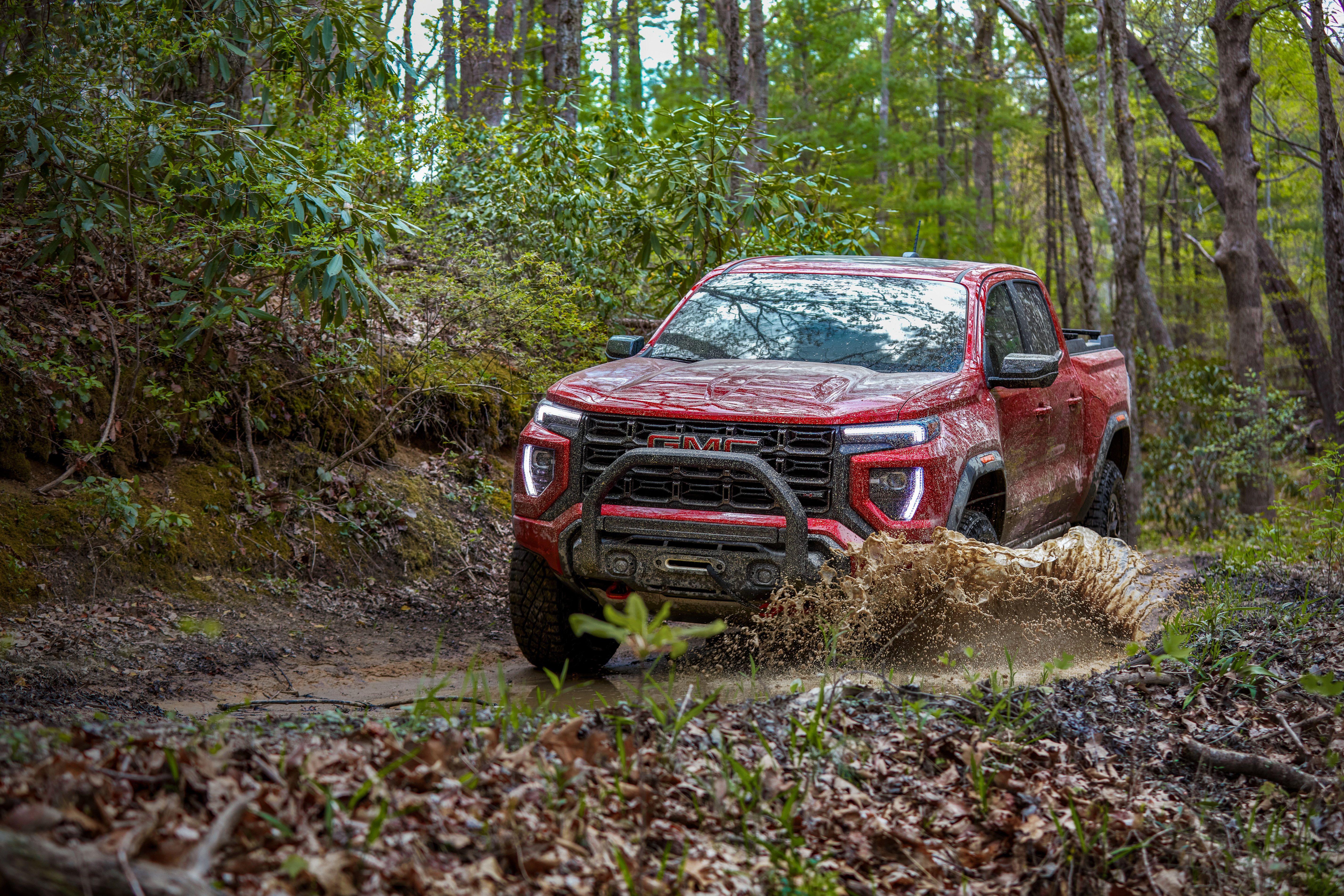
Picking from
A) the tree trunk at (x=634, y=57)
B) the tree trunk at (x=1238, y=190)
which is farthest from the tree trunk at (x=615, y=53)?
the tree trunk at (x=1238, y=190)

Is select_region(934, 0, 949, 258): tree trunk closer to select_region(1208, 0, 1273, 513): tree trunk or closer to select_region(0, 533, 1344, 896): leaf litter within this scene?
select_region(1208, 0, 1273, 513): tree trunk

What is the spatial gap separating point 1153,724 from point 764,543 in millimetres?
1743

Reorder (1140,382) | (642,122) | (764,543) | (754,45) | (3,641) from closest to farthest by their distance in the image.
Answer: (764,543), (3,641), (642,122), (1140,382), (754,45)

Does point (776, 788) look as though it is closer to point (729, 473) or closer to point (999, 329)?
point (729, 473)

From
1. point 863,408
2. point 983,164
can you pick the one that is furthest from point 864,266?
point 983,164

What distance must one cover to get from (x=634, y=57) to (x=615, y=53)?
1598mm

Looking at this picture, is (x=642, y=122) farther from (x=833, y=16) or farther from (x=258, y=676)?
(x=833, y=16)

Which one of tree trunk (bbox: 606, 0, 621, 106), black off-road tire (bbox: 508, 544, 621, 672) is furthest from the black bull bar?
tree trunk (bbox: 606, 0, 621, 106)

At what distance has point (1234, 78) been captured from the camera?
15359 mm

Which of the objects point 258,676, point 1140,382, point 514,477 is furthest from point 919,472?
point 1140,382

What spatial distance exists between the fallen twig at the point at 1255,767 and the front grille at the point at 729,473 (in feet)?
5.68

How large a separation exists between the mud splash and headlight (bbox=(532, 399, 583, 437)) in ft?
4.10

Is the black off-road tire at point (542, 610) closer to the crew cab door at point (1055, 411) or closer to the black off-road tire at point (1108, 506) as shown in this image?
the crew cab door at point (1055, 411)

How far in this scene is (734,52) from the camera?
599 inches
